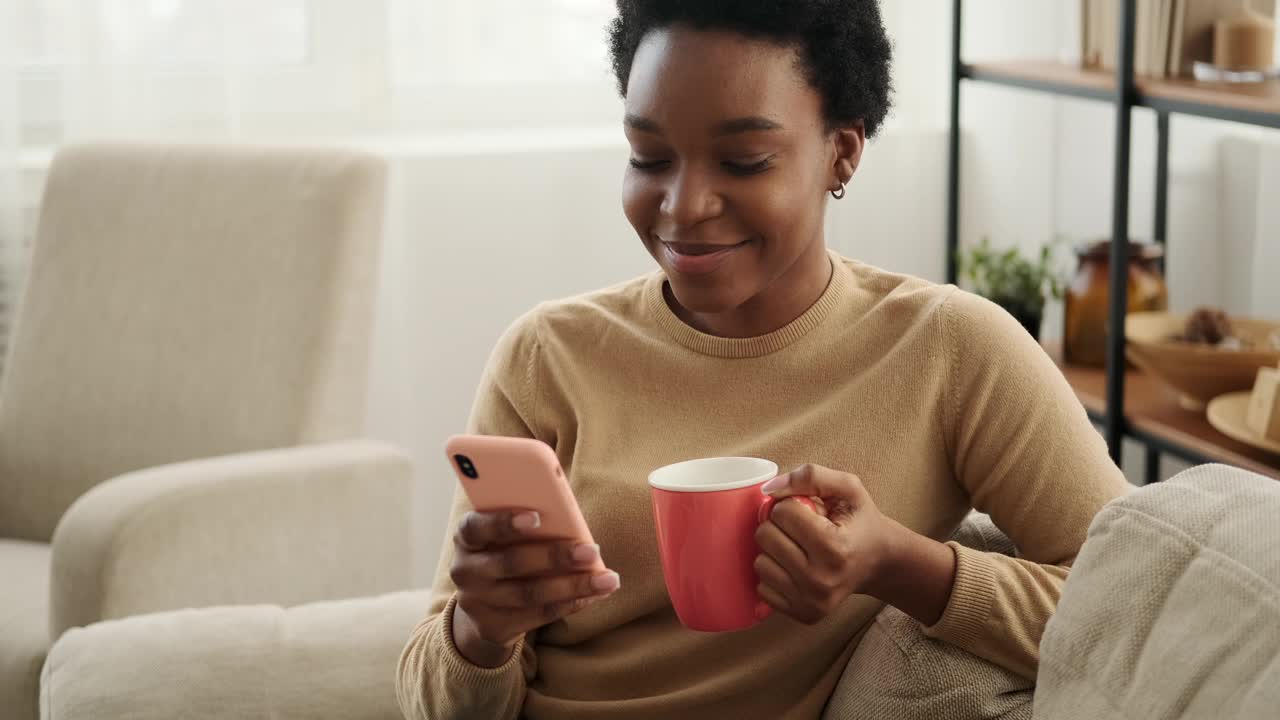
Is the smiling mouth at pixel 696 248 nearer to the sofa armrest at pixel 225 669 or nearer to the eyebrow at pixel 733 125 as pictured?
the eyebrow at pixel 733 125

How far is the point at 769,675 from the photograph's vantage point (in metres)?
1.18

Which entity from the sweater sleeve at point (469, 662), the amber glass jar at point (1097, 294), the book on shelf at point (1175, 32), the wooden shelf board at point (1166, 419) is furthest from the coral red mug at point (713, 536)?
the amber glass jar at point (1097, 294)

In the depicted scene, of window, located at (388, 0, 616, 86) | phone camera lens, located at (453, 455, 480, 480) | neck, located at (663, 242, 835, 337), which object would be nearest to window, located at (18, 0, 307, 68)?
window, located at (388, 0, 616, 86)

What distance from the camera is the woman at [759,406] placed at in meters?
1.12

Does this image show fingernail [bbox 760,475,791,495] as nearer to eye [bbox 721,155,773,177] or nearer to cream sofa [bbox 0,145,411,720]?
eye [bbox 721,155,773,177]

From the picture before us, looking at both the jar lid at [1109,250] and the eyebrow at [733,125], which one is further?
the jar lid at [1109,250]

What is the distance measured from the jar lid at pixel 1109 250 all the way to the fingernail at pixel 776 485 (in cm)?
148

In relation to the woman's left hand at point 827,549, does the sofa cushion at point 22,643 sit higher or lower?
lower

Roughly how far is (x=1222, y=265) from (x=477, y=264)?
1395 millimetres

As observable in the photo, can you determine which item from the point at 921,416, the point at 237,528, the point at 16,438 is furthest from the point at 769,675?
the point at 16,438

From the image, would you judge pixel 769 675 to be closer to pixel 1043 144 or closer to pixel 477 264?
pixel 477 264

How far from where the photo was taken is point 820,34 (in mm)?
1179

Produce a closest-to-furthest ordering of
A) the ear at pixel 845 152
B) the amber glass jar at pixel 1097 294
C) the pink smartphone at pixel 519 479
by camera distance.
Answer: the pink smartphone at pixel 519 479
the ear at pixel 845 152
the amber glass jar at pixel 1097 294

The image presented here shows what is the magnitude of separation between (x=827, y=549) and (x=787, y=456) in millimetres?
216
